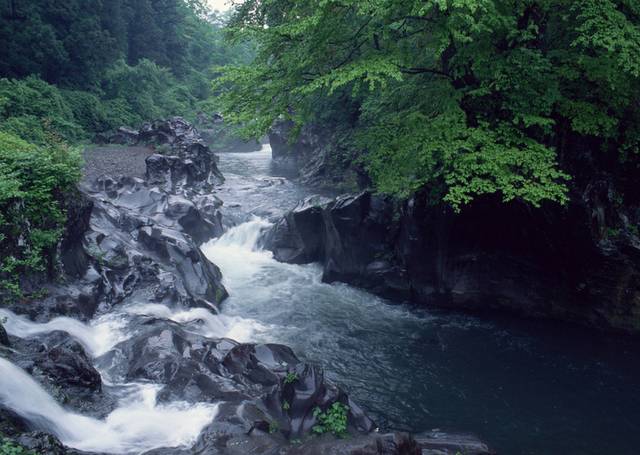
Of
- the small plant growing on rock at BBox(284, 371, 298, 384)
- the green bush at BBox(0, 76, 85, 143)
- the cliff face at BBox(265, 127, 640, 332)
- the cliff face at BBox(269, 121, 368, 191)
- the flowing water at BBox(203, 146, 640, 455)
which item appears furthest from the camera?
the green bush at BBox(0, 76, 85, 143)

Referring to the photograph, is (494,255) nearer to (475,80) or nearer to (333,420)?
(475,80)

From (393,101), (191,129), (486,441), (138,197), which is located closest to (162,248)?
(138,197)

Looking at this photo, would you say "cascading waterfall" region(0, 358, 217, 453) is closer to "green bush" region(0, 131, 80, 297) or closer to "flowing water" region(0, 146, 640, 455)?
"flowing water" region(0, 146, 640, 455)

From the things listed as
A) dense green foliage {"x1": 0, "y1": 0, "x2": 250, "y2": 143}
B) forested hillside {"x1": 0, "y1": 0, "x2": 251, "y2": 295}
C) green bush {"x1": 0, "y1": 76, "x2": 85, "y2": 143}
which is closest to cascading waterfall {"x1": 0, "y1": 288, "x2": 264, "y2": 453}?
forested hillside {"x1": 0, "y1": 0, "x2": 251, "y2": 295}

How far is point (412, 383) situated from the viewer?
31.0 ft

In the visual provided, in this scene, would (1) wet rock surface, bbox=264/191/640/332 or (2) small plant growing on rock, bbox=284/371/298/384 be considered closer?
(2) small plant growing on rock, bbox=284/371/298/384

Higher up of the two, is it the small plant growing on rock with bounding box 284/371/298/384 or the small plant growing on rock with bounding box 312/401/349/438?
the small plant growing on rock with bounding box 284/371/298/384

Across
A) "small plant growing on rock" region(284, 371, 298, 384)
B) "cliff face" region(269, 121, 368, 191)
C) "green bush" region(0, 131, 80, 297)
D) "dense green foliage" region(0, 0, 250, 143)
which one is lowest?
"small plant growing on rock" region(284, 371, 298, 384)

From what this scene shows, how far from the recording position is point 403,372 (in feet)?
32.2

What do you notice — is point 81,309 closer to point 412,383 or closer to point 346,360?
point 346,360

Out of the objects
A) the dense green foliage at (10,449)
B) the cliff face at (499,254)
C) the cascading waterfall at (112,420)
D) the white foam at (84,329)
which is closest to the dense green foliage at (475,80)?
the cliff face at (499,254)

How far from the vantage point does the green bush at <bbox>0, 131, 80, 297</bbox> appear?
856cm

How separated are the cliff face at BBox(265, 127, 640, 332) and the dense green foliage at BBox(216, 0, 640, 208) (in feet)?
3.32

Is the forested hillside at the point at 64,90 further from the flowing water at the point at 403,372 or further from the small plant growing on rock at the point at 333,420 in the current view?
the small plant growing on rock at the point at 333,420
